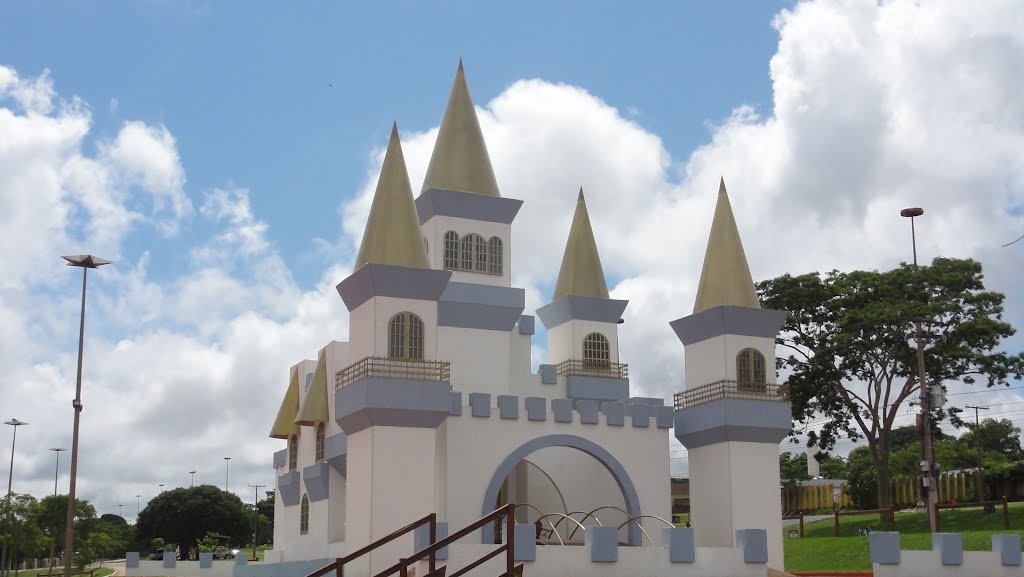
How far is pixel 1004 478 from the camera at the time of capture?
41344mm

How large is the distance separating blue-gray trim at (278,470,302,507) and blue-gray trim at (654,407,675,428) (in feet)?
35.9

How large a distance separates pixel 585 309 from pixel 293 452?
9.85 meters

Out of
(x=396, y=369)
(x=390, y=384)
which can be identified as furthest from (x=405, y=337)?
(x=390, y=384)

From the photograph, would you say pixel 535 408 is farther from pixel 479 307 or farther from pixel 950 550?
pixel 950 550

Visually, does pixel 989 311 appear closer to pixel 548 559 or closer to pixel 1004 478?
pixel 1004 478

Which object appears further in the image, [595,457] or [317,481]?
[317,481]

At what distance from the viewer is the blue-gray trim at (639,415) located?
2769 cm

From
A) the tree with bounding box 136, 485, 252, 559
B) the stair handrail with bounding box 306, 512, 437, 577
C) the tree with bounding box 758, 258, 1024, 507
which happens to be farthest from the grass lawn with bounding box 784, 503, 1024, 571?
the tree with bounding box 136, 485, 252, 559

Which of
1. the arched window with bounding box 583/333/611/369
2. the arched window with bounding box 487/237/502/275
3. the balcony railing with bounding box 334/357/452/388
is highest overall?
the arched window with bounding box 487/237/502/275

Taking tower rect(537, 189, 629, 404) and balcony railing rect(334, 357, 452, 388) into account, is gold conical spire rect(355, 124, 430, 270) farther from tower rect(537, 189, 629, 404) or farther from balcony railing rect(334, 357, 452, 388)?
tower rect(537, 189, 629, 404)

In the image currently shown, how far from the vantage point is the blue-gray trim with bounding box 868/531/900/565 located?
21.8 metres

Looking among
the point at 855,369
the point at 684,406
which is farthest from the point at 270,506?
the point at 684,406

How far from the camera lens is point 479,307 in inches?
1184

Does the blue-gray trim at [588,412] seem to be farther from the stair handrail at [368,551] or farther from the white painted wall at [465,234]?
the stair handrail at [368,551]
